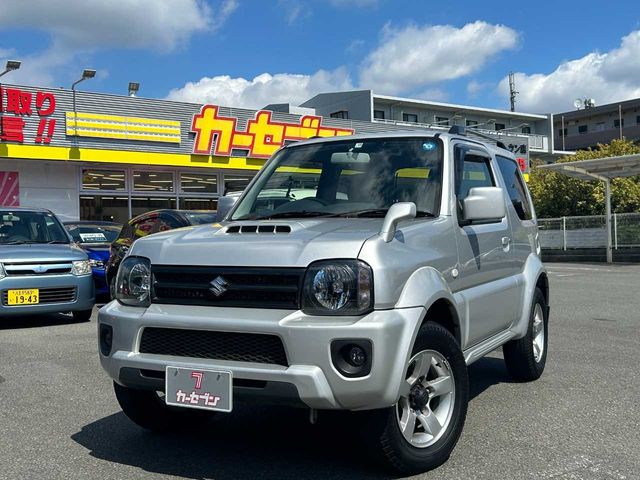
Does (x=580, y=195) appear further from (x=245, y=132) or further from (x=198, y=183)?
(x=198, y=183)

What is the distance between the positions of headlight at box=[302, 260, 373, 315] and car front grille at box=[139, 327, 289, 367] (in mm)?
253

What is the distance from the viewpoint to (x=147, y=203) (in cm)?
2123

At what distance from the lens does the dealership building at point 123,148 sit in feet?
59.9

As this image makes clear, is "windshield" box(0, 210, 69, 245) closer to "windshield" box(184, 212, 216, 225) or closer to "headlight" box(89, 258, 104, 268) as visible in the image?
"headlight" box(89, 258, 104, 268)

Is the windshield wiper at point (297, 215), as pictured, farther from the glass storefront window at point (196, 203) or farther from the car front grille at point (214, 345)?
the glass storefront window at point (196, 203)

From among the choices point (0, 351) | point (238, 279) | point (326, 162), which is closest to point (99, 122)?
point (0, 351)

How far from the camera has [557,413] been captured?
4.55m

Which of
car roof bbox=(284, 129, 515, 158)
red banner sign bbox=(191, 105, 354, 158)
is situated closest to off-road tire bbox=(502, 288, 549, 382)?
car roof bbox=(284, 129, 515, 158)

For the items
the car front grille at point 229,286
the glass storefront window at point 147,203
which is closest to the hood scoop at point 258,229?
the car front grille at point 229,286

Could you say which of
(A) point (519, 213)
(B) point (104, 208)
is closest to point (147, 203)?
(B) point (104, 208)

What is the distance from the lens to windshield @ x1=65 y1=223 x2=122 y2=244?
1261 centimetres

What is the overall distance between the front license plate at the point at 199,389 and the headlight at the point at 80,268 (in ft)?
19.8

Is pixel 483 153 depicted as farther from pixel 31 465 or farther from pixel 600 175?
pixel 600 175

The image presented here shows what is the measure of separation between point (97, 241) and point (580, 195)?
22294mm
